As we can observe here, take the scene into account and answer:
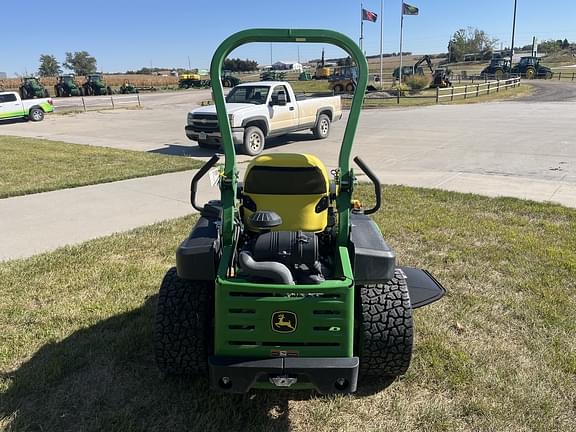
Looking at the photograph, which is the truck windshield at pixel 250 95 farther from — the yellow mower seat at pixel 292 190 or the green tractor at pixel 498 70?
the green tractor at pixel 498 70

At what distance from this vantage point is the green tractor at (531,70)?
156ft

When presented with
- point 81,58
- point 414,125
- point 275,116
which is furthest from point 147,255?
point 81,58

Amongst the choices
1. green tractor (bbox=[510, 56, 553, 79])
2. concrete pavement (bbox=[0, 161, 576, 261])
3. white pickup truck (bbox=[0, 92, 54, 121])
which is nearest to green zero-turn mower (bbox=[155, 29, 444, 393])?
concrete pavement (bbox=[0, 161, 576, 261])

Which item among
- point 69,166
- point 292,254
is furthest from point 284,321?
point 69,166

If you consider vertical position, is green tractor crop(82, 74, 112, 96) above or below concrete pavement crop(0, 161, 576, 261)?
above

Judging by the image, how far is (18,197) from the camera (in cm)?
718

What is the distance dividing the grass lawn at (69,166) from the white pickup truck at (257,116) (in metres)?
1.55

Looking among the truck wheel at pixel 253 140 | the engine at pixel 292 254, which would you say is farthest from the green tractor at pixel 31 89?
the engine at pixel 292 254

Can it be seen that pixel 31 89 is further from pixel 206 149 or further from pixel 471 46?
pixel 471 46

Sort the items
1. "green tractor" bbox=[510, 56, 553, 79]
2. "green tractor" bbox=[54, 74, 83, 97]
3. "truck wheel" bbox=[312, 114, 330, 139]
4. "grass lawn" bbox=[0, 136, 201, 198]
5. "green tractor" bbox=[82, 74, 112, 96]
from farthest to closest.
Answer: "green tractor" bbox=[510, 56, 553, 79]
"green tractor" bbox=[82, 74, 112, 96]
"green tractor" bbox=[54, 74, 83, 97]
"truck wheel" bbox=[312, 114, 330, 139]
"grass lawn" bbox=[0, 136, 201, 198]

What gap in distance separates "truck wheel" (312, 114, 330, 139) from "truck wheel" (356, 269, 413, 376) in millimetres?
11420

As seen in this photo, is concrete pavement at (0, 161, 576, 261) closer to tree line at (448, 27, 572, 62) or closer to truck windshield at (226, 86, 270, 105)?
truck windshield at (226, 86, 270, 105)

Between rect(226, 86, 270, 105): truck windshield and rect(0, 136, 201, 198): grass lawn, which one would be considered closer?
rect(0, 136, 201, 198): grass lawn

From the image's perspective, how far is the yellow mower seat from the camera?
2.77m
